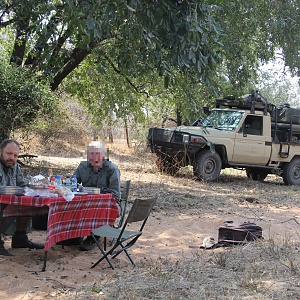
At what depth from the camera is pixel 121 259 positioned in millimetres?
4199

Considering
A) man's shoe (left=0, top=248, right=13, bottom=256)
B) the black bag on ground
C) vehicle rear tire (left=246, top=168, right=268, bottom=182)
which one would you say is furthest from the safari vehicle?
man's shoe (left=0, top=248, right=13, bottom=256)

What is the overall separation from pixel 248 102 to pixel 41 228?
779 centimetres

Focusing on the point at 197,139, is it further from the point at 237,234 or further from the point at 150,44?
the point at 237,234

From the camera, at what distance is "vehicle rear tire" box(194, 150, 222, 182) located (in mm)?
9984

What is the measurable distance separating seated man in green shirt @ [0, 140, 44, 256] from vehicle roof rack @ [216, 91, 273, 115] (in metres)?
7.89

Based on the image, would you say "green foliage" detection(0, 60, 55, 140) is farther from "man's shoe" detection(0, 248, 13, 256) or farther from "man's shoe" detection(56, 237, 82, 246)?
"man's shoe" detection(0, 248, 13, 256)

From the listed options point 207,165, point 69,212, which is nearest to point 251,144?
point 207,165

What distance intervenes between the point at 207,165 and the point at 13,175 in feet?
22.4

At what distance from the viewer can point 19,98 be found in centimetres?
870

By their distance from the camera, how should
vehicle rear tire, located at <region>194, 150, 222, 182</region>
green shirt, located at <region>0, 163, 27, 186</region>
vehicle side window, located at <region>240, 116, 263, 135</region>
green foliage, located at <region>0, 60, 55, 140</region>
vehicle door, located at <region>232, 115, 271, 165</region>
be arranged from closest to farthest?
green shirt, located at <region>0, 163, 27, 186</region>
green foliage, located at <region>0, 60, 55, 140</region>
vehicle rear tire, located at <region>194, 150, 222, 182</region>
vehicle door, located at <region>232, 115, 271, 165</region>
vehicle side window, located at <region>240, 116, 263, 135</region>

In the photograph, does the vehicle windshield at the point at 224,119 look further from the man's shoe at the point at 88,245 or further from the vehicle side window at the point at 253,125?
the man's shoe at the point at 88,245

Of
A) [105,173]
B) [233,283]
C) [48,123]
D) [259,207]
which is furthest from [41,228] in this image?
[48,123]

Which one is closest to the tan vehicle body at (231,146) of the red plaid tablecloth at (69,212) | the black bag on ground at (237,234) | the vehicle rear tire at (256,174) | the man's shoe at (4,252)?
the vehicle rear tire at (256,174)

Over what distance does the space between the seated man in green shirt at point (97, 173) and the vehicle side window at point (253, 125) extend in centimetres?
715
